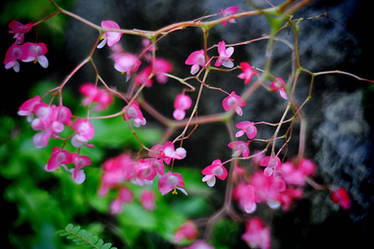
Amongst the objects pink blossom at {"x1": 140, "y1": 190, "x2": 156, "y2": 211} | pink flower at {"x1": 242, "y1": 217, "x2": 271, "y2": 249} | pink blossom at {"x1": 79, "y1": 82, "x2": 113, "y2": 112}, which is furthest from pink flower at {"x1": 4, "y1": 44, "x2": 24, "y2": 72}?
pink blossom at {"x1": 140, "y1": 190, "x2": 156, "y2": 211}

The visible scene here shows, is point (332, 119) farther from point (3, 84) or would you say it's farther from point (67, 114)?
point (3, 84)

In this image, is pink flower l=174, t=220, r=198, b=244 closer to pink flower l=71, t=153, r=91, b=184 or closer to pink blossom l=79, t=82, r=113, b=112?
pink flower l=71, t=153, r=91, b=184

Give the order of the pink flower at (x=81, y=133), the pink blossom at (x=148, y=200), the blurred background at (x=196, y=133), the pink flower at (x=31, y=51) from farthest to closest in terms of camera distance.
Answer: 1. the pink blossom at (x=148, y=200)
2. the blurred background at (x=196, y=133)
3. the pink flower at (x=31, y=51)
4. the pink flower at (x=81, y=133)

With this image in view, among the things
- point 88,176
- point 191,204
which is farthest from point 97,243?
point 191,204

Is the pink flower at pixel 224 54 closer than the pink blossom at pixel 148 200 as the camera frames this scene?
Yes

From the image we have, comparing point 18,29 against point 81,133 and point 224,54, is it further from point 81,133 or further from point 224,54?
point 224,54

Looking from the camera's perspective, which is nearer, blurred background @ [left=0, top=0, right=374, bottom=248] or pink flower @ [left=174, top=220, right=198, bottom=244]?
pink flower @ [left=174, top=220, right=198, bottom=244]

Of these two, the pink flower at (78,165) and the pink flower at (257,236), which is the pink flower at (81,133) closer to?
the pink flower at (78,165)

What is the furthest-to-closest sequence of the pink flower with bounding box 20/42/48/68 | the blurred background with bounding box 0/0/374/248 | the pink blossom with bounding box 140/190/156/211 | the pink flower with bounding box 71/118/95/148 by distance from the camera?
the pink blossom with bounding box 140/190/156/211 → the blurred background with bounding box 0/0/374/248 → the pink flower with bounding box 20/42/48/68 → the pink flower with bounding box 71/118/95/148

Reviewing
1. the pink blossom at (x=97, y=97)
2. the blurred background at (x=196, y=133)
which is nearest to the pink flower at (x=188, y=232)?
the pink blossom at (x=97, y=97)
